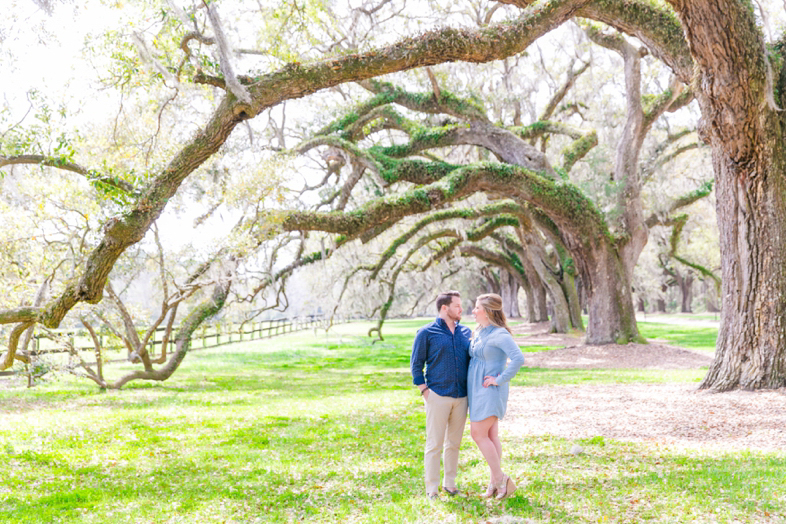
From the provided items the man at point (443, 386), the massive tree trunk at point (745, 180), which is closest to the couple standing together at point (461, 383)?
the man at point (443, 386)

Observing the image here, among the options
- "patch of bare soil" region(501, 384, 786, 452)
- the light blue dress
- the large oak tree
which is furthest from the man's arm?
the large oak tree

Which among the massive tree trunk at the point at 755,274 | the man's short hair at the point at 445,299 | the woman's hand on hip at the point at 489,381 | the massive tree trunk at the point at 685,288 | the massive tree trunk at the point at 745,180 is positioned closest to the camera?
the woman's hand on hip at the point at 489,381

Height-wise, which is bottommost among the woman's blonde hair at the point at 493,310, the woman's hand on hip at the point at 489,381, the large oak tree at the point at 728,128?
the woman's hand on hip at the point at 489,381

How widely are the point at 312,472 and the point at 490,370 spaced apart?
2.02 metres

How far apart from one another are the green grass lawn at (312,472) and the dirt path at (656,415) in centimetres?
52

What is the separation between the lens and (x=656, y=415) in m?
7.14

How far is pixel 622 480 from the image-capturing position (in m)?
4.69

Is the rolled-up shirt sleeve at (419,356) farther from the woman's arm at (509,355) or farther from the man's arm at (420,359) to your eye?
the woman's arm at (509,355)

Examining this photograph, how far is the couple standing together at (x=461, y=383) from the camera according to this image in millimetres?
4289

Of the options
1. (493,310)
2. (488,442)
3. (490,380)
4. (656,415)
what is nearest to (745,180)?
(656,415)

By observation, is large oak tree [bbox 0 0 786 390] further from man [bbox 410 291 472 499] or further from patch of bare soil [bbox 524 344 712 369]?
patch of bare soil [bbox 524 344 712 369]

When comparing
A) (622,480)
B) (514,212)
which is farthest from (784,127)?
(514,212)

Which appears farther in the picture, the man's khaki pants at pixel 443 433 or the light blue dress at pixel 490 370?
the man's khaki pants at pixel 443 433

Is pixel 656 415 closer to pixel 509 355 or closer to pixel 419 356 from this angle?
pixel 509 355
